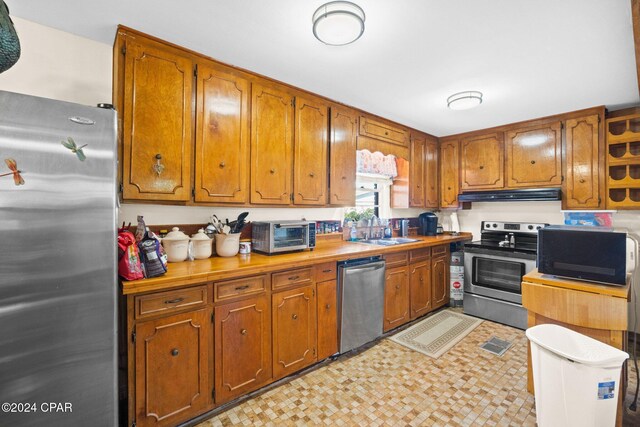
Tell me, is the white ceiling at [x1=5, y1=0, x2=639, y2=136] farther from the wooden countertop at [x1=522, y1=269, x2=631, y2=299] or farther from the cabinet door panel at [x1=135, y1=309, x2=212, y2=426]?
the cabinet door panel at [x1=135, y1=309, x2=212, y2=426]

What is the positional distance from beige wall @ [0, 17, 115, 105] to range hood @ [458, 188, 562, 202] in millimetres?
4221

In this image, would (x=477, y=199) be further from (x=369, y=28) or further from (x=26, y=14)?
(x=26, y=14)

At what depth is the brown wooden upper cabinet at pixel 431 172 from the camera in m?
4.19

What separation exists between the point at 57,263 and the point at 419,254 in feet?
10.5

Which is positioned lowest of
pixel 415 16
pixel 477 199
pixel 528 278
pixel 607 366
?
pixel 607 366

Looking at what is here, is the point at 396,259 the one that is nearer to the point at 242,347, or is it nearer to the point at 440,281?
the point at 440,281

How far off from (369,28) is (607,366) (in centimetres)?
225

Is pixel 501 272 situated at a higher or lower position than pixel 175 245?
lower

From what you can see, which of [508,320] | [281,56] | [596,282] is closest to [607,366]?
[596,282]

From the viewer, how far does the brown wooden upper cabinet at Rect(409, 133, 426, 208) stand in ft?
12.9

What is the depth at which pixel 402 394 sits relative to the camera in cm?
208

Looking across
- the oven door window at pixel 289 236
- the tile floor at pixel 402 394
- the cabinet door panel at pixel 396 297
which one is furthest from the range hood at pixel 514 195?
Result: the oven door window at pixel 289 236

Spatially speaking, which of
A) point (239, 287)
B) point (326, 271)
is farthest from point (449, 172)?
point (239, 287)

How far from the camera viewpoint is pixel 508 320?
3273mm
